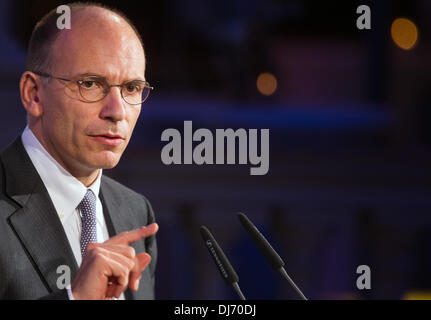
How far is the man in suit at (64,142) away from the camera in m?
A: 1.43

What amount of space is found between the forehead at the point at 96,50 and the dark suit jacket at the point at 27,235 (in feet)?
0.89

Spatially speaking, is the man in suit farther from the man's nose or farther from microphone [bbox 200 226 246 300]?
microphone [bbox 200 226 246 300]

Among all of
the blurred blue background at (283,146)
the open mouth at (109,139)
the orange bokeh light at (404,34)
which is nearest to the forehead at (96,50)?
the open mouth at (109,139)

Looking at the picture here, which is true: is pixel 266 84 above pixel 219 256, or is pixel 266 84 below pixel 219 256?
above

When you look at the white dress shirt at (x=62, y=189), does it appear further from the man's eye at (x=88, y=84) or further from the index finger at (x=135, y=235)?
the index finger at (x=135, y=235)

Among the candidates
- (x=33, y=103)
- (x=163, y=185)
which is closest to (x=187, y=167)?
(x=163, y=185)

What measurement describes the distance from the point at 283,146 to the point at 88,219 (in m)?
2.42

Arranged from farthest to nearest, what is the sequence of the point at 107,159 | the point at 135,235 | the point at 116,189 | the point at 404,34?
the point at 404,34 → the point at 116,189 → the point at 107,159 → the point at 135,235

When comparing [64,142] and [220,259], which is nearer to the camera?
[220,259]

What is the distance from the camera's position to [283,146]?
3865 millimetres

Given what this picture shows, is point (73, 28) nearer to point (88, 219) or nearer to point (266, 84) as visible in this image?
point (88, 219)

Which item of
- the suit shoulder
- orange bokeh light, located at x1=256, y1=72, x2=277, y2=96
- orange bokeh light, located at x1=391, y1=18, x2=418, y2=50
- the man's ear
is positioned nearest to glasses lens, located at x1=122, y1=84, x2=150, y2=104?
the man's ear

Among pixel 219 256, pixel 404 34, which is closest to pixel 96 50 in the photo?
pixel 219 256

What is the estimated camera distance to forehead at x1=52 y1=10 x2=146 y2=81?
1.45 m
